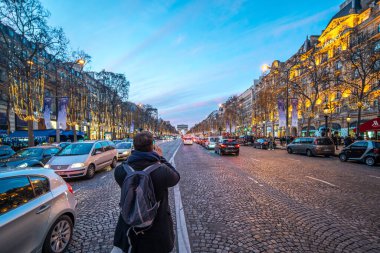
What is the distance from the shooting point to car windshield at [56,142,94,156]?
10633mm

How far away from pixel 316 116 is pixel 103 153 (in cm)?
4591

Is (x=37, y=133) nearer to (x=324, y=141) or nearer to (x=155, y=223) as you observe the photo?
(x=155, y=223)

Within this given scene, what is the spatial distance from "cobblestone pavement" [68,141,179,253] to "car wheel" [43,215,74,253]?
0.77ft

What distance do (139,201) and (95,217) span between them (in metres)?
4.08

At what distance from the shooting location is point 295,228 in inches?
171

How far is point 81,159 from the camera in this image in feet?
32.4

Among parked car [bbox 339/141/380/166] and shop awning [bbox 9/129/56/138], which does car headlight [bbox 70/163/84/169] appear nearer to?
parked car [bbox 339/141/380/166]

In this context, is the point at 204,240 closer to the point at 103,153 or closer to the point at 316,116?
the point at 103,153

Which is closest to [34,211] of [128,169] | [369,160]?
[128,169]

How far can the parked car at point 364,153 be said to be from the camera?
44.0ft

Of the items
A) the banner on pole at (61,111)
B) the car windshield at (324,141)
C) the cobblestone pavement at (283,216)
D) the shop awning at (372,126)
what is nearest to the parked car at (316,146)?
the car windshield at (324,141)

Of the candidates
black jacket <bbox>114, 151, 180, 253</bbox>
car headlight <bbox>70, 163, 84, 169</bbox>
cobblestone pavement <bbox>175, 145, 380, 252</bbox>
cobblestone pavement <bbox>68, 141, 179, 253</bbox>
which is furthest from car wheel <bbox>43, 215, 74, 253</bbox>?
car headlight <bbox>70, 163, 84, 169</bbox>

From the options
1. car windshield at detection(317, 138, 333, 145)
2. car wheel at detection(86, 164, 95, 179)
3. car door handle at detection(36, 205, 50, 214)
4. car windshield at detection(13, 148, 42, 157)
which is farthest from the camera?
car windshield at detection(317, 138, 333, 145)

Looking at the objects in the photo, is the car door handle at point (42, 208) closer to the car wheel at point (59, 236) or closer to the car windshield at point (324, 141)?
the car wheel at point (59, 236)
